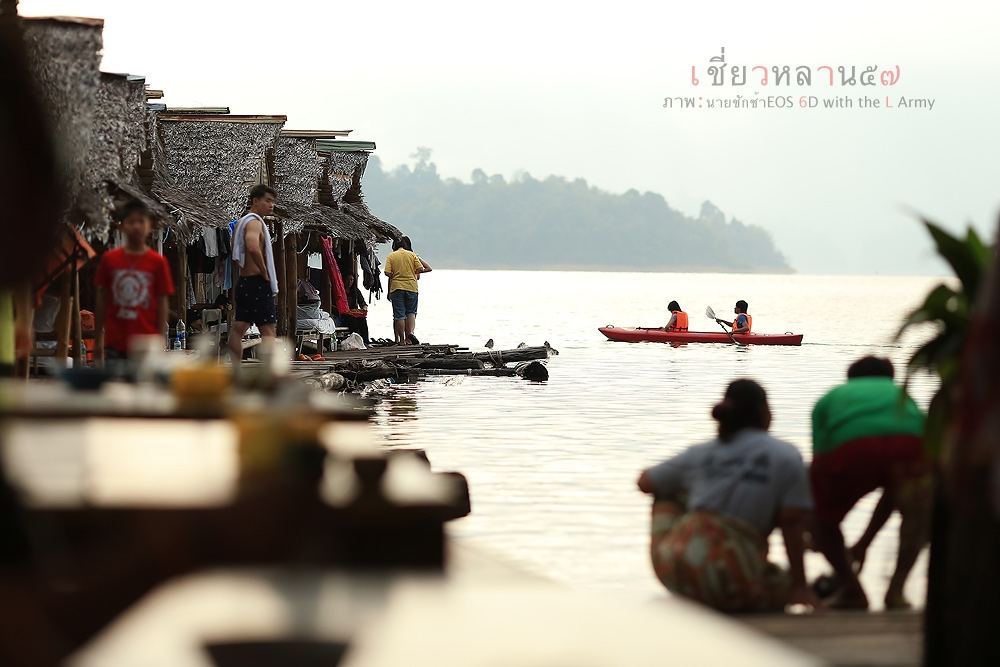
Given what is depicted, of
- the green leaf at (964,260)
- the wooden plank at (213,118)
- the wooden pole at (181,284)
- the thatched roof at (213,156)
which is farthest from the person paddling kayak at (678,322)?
the green leaf at (964,260)

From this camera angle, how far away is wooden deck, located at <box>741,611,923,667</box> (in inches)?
156

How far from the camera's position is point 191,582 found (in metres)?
2.35

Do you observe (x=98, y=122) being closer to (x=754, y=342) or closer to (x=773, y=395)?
Answer: (x=773, y=395)

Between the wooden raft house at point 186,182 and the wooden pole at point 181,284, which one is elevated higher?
the wooden raft house at point 186,182

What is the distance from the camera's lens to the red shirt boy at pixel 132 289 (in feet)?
28.0

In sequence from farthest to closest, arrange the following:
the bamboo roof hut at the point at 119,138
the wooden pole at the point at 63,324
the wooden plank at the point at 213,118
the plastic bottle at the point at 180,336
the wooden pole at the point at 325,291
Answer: the wooden pole at the point at 325,291
the wooden plank at the point at 213,118
the plastic bottle at the point at 180,336
the bamboo roof hut at the point at 119,138
the wooden pole at the point at 63,324

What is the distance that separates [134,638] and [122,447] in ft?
5.28

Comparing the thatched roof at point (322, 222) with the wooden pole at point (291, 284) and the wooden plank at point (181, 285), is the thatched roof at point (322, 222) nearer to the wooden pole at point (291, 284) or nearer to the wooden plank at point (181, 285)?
the wooden pole at point (291, 284)

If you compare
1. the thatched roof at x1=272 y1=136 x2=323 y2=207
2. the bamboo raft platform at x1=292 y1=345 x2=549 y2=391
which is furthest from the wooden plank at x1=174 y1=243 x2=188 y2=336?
the thatched roof at x1=272 y1=136 x2=323 y2=207

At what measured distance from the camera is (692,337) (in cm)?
3659

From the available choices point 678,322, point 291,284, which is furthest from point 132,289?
point 678,322

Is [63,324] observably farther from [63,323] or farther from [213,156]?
[213,156]

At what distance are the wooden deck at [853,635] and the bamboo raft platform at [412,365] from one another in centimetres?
1266

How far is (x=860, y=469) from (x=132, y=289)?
4351mm
